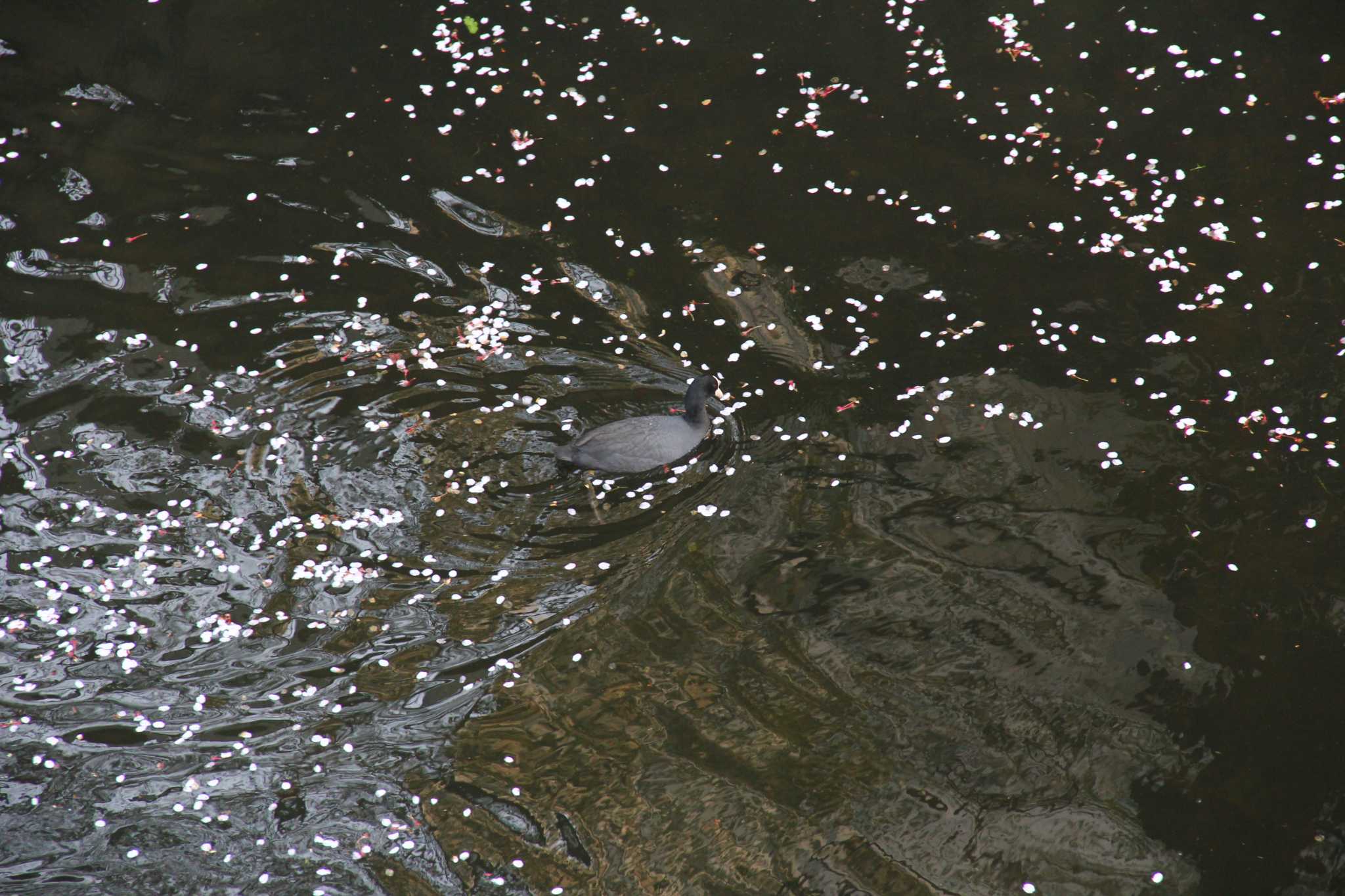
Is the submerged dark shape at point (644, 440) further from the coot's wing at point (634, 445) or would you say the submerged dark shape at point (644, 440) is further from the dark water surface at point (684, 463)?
the dark water surface at point (684, 463)

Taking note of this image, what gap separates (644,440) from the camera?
5363 millimetres

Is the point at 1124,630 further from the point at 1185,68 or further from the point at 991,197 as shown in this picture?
the point at 1185,68

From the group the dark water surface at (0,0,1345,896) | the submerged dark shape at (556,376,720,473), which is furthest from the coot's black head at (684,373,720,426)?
the dark water surface at (0,0,1345,896)

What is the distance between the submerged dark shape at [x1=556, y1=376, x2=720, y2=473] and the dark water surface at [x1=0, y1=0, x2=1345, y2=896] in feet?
0.51

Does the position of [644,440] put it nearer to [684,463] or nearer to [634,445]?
[634,445]

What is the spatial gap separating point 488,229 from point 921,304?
265cm

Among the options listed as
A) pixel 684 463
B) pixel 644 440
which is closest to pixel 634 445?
pixel 644 440

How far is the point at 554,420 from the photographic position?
5.76 m

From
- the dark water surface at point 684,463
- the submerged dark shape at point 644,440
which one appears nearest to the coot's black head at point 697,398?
the submerged dark shape at point 644,440

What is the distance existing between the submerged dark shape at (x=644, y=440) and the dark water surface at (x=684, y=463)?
16cm

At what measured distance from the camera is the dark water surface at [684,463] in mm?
4355

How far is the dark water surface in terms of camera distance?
171 inches

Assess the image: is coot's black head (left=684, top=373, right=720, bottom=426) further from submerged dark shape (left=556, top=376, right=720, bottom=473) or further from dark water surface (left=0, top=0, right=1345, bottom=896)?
dark water surface (left=0, top=0, right=1345, bottom=896)

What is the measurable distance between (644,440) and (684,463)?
0.95 ft
